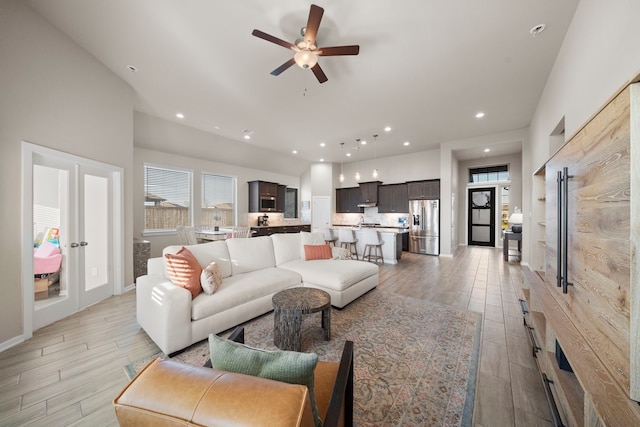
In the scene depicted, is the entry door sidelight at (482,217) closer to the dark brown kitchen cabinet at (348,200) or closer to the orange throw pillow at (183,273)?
the dark brown kitchen cabinet at (348,200)

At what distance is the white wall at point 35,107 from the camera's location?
2.29 m

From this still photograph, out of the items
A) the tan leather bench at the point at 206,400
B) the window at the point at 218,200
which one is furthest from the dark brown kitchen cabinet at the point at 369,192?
the tan leather bench at the point at 206,400

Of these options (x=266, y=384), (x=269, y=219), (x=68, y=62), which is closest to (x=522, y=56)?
(x=266, y=384)

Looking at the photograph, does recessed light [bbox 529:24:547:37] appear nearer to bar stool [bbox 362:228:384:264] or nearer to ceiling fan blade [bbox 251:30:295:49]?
ceiling fan blade [bbox 251:30:295:49]

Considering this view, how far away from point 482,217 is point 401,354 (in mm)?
8351

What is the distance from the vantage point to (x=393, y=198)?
8414 millimetres

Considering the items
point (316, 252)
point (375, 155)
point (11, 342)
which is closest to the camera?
point (11, 342)

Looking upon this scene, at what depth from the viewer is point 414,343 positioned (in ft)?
7.63

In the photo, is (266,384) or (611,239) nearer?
(266,384)

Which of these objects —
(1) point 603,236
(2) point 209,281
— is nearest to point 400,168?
(2) point 209,281

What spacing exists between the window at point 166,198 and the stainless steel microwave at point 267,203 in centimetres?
215

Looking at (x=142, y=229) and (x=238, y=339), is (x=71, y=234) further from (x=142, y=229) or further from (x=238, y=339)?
(x=238, y=339)

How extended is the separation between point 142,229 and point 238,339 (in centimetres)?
564

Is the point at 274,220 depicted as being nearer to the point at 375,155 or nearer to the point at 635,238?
the point at 375,155
